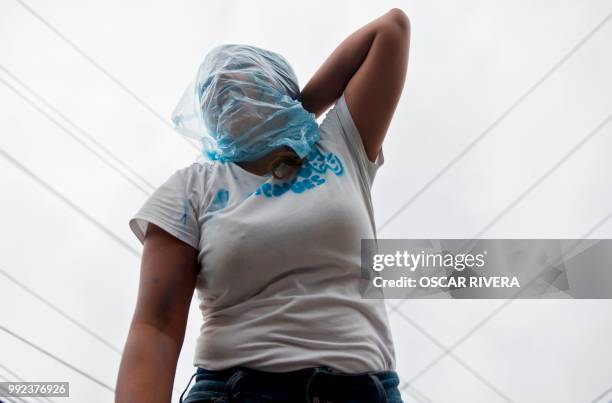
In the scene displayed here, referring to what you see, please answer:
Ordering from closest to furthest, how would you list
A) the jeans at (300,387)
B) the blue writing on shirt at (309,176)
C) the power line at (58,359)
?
the jeans at (300,387) → the blue writing on shirt at (309,176) → the power line at (58,359)

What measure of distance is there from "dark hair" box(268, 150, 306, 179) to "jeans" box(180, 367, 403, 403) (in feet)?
0.76

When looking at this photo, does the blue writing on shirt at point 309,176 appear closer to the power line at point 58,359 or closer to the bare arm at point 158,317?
the bare arm at point 158,317

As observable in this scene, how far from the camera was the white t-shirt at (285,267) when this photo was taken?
0.65 metres

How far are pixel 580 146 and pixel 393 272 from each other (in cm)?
116

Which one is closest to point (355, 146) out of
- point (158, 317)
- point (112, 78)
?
point (158, 317)

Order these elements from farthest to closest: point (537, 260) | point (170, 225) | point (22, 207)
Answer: point (22, 207) → point (537, 260) → point (170, 225)

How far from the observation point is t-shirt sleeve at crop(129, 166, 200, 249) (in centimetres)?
75

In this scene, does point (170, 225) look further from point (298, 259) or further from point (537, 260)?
point (537, 260)

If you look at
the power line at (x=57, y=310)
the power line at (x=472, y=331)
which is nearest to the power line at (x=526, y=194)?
the power line at (x=472, y=331)

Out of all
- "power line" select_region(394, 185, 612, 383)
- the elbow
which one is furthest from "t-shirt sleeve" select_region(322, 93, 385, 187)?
"power line" select_region(394, 185, 612, 383)

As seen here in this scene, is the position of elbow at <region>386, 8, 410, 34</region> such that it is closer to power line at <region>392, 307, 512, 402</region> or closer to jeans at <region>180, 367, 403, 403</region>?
jeans at <region>180, 367, 403, 403</region>

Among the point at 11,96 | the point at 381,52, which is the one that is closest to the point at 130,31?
the point at 11,96

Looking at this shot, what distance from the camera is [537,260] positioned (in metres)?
1.10

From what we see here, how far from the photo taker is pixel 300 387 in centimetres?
62
